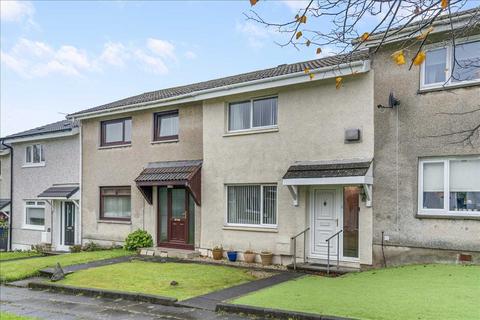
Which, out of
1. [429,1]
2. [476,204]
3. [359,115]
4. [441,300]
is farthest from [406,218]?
[429,1]

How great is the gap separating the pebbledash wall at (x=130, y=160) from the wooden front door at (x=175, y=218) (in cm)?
31

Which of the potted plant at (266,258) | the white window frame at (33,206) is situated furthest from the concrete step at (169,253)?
the white window frame at (33,206)

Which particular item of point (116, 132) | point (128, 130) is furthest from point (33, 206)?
point (128, 130)

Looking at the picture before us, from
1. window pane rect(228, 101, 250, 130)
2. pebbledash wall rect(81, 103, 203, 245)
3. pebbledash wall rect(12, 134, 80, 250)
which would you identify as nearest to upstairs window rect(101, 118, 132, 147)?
pebbledash wall rect(81, 103, 203, 245)

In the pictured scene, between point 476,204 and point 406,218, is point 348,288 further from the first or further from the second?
point 476,204

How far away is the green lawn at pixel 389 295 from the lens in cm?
706

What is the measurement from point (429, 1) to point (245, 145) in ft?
33.5

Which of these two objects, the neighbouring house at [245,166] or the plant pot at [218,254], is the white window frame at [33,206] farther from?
the plant pot at [218,254]

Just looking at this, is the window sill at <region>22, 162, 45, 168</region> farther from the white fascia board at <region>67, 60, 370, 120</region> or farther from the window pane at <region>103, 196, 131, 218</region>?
the white fascia board at <region>67, 60, 370, 120</region>

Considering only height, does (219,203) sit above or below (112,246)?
above

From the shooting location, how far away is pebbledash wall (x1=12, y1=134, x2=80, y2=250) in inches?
798

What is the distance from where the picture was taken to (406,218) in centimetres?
1109

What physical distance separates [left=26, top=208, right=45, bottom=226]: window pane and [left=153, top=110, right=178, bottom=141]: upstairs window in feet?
28.4

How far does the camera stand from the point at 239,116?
1484 cm
